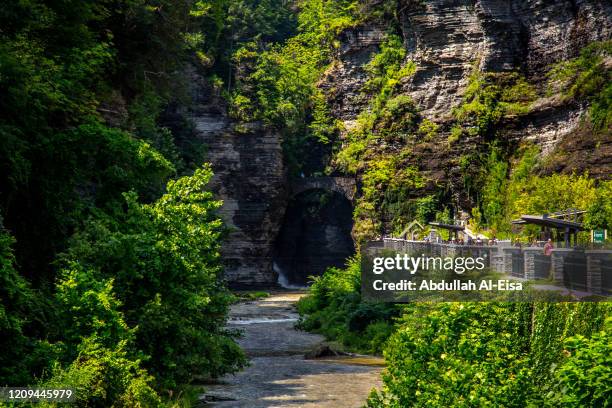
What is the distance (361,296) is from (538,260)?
11729mm

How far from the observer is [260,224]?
207ft

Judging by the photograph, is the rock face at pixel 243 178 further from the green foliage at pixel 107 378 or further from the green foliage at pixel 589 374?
the green foliage at pixel 589 374

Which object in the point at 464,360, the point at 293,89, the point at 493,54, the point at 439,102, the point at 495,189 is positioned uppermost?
the point at 293,89

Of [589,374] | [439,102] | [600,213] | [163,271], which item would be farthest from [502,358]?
[439,102]

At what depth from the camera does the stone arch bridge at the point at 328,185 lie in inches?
2470

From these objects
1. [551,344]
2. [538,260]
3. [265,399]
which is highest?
[538,260]

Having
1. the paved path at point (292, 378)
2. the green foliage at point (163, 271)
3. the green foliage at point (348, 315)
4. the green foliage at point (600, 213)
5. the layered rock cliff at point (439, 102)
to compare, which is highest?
the layered rock cliff at point (439, 102)

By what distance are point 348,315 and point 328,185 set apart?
34199mm

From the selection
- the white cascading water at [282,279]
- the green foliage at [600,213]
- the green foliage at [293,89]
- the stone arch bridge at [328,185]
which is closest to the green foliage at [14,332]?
the green foliage at [600,213]

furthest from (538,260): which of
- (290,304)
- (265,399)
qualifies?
(290,304)

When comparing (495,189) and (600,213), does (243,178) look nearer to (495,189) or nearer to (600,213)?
(495,189)

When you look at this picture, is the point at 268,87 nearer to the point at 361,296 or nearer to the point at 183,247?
the point at 361,296

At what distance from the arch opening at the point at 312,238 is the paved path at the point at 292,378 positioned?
36.2 meters

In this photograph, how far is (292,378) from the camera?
2078 centimetres
